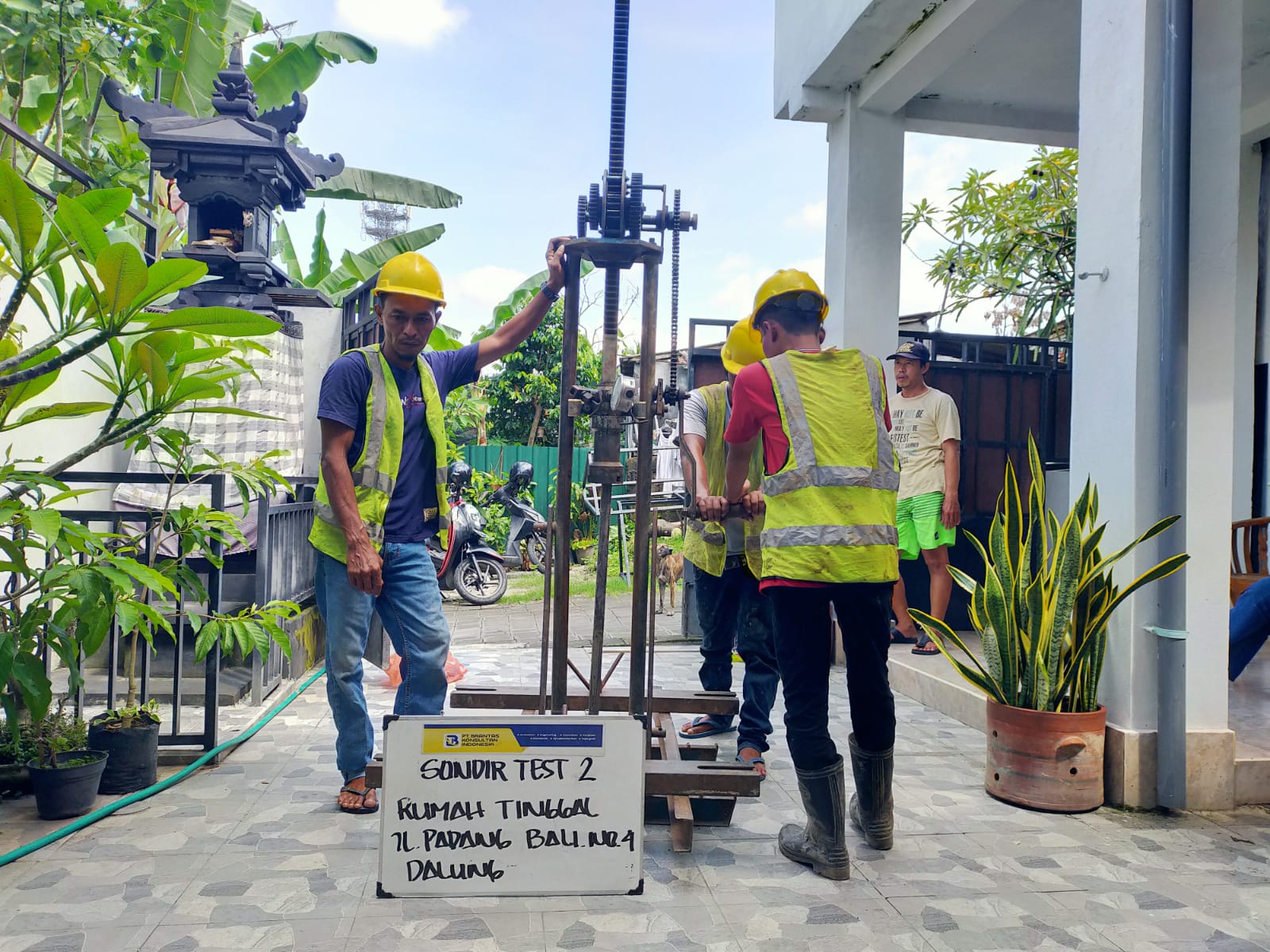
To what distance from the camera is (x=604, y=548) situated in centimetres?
277

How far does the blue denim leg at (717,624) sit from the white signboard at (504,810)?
181 centimetres

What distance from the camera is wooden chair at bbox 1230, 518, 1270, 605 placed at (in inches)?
201

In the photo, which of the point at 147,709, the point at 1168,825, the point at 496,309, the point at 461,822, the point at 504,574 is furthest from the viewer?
the point at 496,309

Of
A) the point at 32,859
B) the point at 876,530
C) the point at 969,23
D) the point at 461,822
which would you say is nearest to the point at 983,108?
the point at 969,23

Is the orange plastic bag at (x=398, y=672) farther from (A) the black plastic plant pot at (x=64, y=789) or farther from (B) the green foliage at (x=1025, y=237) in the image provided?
(B) the green foliage at (x=1025, y=237)

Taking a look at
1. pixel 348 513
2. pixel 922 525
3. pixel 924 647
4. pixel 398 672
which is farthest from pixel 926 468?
pixel 348 513

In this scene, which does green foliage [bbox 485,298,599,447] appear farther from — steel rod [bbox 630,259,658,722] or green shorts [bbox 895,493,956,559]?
steel rod [bbox 630,259,658,722]

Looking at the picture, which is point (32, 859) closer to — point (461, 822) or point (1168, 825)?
point (461, 822)

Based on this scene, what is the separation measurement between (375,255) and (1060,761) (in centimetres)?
1057

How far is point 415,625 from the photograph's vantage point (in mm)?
3477

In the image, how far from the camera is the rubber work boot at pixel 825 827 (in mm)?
2967

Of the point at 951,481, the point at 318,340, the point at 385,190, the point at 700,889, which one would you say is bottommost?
the point at 700,889

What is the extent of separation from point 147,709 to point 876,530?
9.40 feet

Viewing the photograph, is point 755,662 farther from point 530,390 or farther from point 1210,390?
point 530,390
